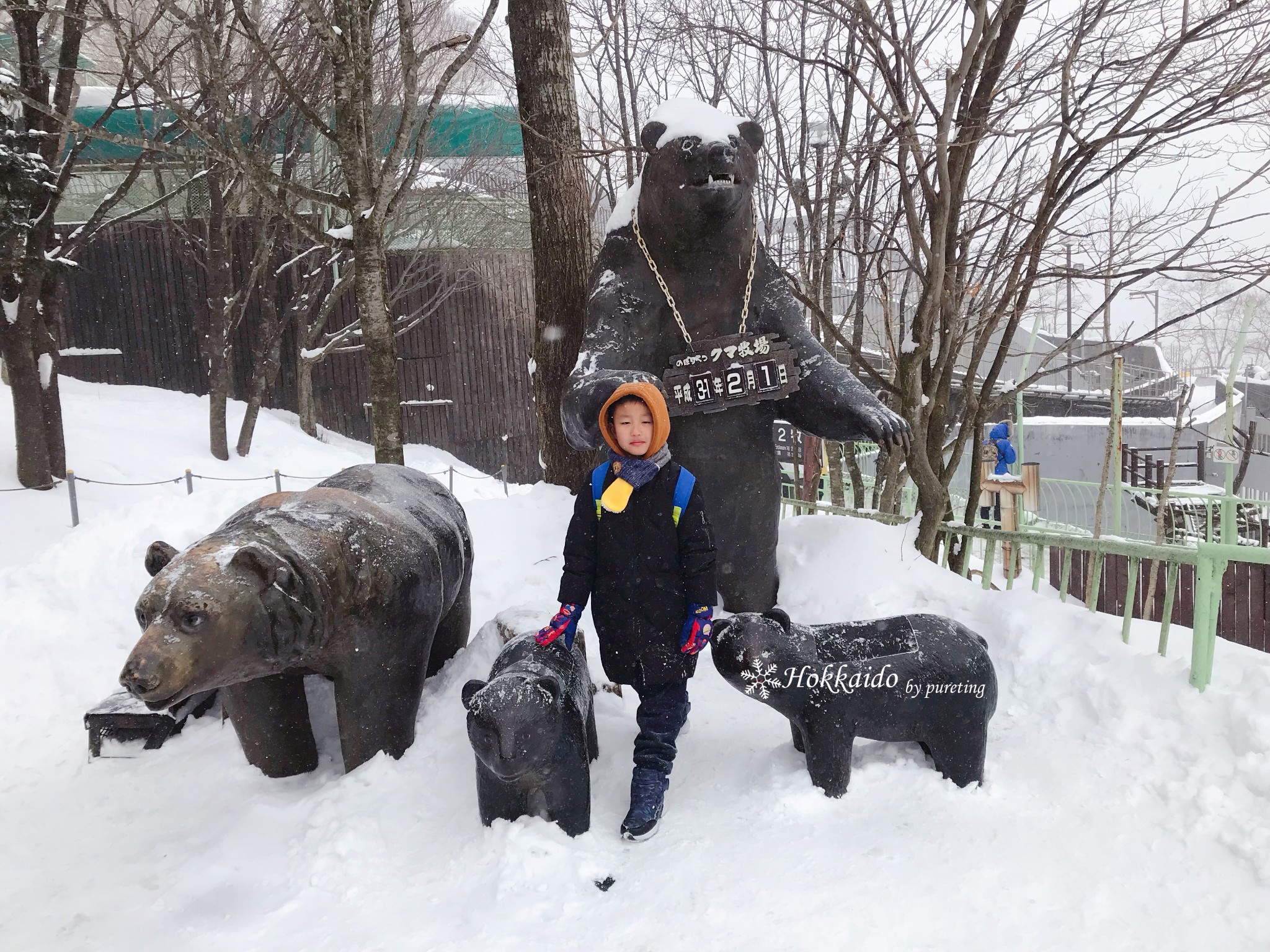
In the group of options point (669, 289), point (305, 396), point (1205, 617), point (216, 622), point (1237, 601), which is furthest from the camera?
point (305, 396)

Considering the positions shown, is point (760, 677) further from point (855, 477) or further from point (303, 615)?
point (855, 477)

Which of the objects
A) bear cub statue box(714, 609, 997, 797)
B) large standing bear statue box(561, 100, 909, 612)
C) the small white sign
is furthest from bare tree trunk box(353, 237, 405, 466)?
the small white sign

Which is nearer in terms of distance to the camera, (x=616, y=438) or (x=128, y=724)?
(x=616, y=438)

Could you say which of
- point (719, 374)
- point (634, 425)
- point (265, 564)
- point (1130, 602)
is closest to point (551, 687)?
point (634, 425)

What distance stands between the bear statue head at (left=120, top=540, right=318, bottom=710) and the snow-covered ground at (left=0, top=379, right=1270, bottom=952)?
23.2 inches

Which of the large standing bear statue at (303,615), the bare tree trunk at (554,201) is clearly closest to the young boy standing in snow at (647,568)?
the large standing bear statue at (303,615)

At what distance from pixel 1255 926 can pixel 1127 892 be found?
0.28 metres

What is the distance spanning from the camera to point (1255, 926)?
85.8 inches

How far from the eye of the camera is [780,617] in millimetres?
2912

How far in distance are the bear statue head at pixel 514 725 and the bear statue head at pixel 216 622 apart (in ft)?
2.22

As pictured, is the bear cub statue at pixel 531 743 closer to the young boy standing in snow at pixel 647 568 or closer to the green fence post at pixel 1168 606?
the young boy standing in snow at pixel 647 568

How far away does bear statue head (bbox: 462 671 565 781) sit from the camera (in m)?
2.53

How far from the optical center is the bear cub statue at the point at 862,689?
2775 mm

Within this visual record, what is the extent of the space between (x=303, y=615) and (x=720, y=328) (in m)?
2.15
